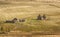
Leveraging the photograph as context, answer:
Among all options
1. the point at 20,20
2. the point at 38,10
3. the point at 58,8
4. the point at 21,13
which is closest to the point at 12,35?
the point at 20,20

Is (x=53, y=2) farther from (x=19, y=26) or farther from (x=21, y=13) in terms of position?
(x=19, y=26)

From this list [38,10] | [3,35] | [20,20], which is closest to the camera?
[3,35]

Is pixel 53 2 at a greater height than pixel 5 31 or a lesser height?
greater

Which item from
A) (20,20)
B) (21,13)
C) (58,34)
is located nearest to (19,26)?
(20,20)

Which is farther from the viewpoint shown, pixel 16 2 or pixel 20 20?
pixel 16 2

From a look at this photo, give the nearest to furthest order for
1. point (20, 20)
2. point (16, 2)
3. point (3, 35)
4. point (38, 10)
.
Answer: point (3, 35)
point (20, 20)
point (38, 10)
point (16, 2)

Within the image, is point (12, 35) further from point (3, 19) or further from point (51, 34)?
point (51, 34)
